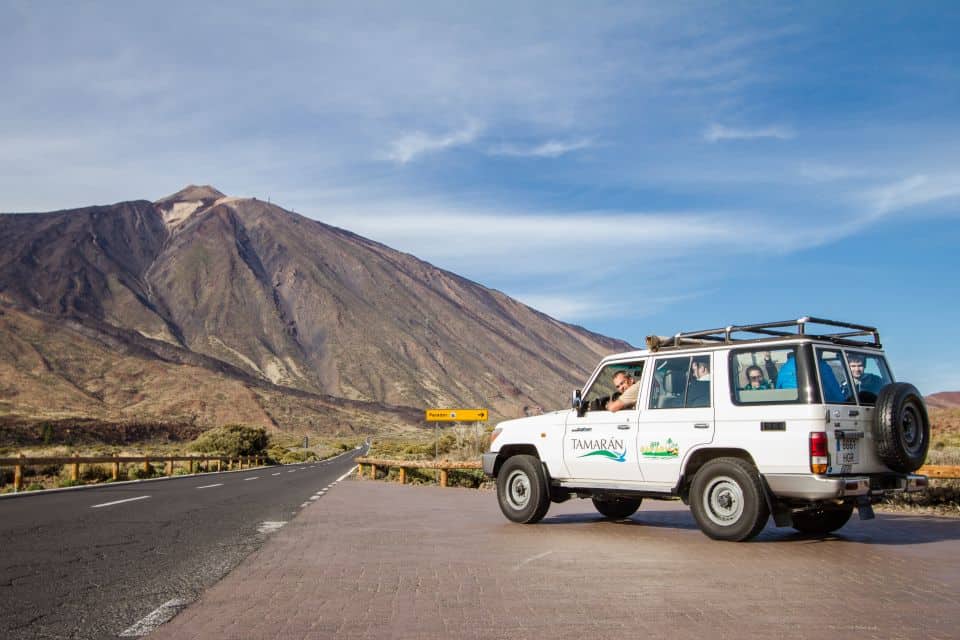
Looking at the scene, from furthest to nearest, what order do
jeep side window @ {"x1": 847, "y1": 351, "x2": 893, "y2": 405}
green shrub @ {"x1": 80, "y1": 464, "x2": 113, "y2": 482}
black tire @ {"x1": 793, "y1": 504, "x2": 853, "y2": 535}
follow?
green shrub @ {"x1": 80, "y1": 464, "x2": 113, "y2": 482} → black tire @ {"x1": 793, "y1": 504, "x2": 853, "y2": 535} → jeep side window @ {"x1": 847, "y1": 351, "x2": 893, "y2": 405}

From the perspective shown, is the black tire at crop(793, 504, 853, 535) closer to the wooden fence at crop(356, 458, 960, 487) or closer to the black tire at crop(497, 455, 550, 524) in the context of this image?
the wooden fence at crop(356, 458, 960, 487)

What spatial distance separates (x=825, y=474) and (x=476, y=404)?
603ft

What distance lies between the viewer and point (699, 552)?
29.5ft

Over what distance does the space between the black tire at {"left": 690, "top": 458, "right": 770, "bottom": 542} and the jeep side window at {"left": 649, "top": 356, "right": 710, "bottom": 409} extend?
81 centimetres

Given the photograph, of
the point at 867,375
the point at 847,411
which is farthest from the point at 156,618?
the point at 867,375

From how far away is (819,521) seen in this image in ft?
35.2

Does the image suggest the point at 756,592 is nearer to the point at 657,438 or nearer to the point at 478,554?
the point at 478,554

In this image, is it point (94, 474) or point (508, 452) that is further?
point (94, 474)

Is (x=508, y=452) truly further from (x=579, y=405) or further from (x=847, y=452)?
(x=847, y=452)

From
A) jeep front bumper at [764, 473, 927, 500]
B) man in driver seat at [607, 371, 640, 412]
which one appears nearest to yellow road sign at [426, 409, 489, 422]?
man in driver seat at [607, 371, 640, 412]

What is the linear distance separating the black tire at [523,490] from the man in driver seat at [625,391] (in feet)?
4.78

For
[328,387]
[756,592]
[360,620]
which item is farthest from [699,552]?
[328,387]

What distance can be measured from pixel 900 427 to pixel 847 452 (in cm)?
70

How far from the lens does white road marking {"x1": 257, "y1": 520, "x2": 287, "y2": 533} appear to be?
11.4 metres
